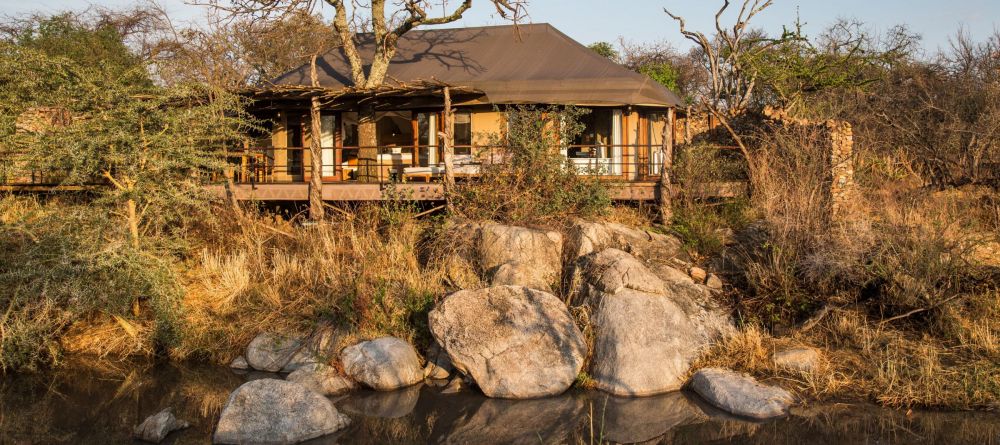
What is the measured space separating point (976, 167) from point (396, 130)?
12.0 m

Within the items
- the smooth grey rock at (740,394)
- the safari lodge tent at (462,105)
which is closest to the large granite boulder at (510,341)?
the smooth grey rock at (740,394)

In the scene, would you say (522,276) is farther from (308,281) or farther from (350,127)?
(350,127)

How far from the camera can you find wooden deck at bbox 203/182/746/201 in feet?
46.1

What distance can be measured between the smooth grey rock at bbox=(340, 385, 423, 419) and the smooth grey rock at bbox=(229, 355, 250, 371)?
6.60ft

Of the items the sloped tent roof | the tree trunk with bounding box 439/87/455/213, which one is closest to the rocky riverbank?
the tree trunk with bounding box 439/87/455/213

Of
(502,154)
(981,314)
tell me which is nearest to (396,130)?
(502,154)

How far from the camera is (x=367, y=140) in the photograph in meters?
18.8

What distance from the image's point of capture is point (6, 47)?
45.9 ft

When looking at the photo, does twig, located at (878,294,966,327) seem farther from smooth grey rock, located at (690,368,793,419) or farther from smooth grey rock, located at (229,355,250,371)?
smooth grey rock, located at (229,355,250,371)

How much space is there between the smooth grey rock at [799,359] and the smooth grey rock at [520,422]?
2.60 meters

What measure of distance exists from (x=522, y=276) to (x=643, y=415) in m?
3.36

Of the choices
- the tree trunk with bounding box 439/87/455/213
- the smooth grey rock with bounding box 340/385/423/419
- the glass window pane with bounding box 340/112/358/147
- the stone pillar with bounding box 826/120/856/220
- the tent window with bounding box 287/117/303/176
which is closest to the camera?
the smooth grey rock with bounding box 340/385/423/419

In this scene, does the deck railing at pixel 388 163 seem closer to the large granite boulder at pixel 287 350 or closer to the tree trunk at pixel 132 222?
the tree trunk at pixel 132 222

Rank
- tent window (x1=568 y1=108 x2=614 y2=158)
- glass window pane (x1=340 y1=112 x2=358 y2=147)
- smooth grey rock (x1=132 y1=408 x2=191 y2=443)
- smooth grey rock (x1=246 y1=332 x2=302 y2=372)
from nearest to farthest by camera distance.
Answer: smooth grey rock (x1=132 y1=408 x2=191 y2=443), smooth grey rock (x1=246 y1=332 x2=302 y2=372), tent window (x1=568 y1=108 x2=614 y2=158), glass window pane (x1=340 y1=112 x2=358 y2=147)
